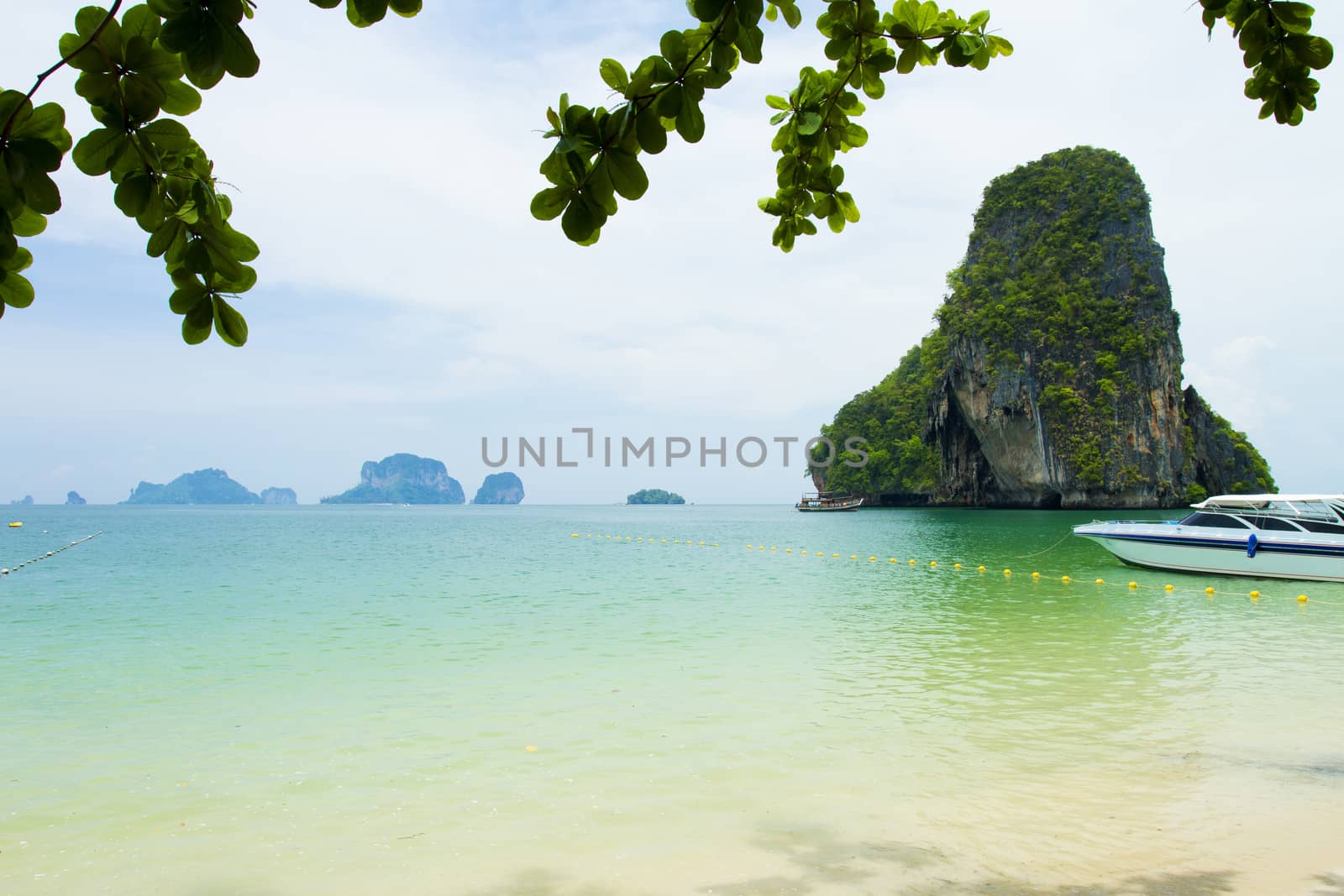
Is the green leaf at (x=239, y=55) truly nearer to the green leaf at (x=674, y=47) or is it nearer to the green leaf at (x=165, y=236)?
the green leaf at (x=165, y=236)

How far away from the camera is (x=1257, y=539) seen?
16.2m

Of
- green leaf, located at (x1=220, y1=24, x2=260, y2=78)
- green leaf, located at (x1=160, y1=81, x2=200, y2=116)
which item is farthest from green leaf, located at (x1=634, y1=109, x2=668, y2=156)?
green leaf, located at (x1=160, y1=81, x2=200, y2=116)

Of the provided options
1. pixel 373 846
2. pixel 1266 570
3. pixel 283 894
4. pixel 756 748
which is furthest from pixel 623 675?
pixel 1266 570

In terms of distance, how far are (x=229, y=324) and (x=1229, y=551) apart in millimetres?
19680

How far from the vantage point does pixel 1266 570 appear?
16328 millimetres

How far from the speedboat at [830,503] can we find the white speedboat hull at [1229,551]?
54.4m

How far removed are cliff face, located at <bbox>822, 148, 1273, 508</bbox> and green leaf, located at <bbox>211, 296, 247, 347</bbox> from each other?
57644 millimetres

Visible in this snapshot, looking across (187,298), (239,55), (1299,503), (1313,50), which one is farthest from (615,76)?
(1299,503)

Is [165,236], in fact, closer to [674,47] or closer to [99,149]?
[99,149]

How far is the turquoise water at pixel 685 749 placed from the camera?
4.16 metres

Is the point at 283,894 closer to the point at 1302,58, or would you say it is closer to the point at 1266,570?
the point at 1302,58

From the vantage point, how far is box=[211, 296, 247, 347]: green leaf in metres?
1.60

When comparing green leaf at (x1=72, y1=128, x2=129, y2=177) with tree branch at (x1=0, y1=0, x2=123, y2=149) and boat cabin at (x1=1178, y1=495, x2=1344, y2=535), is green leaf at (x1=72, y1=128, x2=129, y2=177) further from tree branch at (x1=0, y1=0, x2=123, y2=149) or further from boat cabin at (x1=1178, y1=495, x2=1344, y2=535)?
boat cabin at (x1=1178, y1=495, x2=1344, y2=535)

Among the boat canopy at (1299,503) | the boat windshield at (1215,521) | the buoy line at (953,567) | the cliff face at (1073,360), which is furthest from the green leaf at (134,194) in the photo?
the cliff face at (1073,360)
